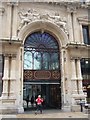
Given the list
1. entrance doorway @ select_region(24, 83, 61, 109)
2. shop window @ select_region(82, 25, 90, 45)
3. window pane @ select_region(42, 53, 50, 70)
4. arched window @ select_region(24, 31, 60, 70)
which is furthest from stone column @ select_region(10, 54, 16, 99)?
shop window @ select_region(82, 25, 90, 45)

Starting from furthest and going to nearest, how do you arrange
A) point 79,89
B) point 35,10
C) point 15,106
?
point 35,10 → point 79,89 → point 15,106

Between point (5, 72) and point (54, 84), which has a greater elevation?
point (5, 72)

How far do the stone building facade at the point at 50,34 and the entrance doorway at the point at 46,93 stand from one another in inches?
19.9

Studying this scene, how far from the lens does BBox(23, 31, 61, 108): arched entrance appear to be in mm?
18000

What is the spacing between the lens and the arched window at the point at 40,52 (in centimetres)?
1845

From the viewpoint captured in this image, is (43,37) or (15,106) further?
(43,37)

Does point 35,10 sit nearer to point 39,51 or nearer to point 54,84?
point 39,51

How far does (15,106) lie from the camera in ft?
52.6

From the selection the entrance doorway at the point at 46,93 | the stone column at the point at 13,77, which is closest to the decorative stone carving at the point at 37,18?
the stone column at the point at 13,77

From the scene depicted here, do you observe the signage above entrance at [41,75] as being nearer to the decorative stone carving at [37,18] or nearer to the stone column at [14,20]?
the stone column at [14,20]

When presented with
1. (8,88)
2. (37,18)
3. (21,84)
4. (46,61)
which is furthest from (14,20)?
(8,88)

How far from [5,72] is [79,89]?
699 centimetres

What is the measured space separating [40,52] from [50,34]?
233 centimetres

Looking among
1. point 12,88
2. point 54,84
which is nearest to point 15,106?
point 12,88
